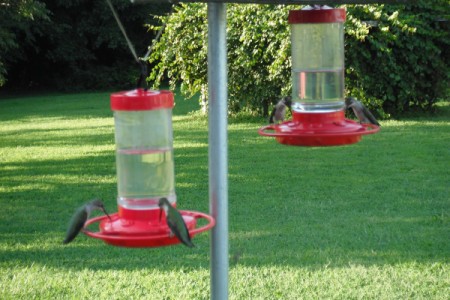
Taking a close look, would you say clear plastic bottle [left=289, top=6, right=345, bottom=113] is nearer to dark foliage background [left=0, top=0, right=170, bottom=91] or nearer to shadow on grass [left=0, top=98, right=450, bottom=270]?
shadow on grass [left=0, top=98, right=450, bottom=270]

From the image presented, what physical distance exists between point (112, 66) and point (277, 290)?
3177 centimetres

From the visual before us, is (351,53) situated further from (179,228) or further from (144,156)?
(179,228)

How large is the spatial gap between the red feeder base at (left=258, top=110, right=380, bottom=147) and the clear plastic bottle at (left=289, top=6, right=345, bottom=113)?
0.05 m

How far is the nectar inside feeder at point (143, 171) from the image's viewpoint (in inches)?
84.5

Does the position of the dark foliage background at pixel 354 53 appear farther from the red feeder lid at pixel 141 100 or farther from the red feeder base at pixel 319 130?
the red feeder lid at pixel 141 100

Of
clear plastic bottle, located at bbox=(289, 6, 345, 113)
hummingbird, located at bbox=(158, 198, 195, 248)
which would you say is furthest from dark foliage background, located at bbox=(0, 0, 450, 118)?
hummingbird, located at bbox=(158, 198, 195, 248)

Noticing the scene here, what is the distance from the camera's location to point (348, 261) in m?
5.93

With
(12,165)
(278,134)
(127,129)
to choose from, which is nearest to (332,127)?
(278,134)

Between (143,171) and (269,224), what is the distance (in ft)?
15.6

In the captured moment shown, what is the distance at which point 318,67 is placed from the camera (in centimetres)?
299

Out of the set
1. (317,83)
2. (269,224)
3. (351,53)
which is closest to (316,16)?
(317,83)

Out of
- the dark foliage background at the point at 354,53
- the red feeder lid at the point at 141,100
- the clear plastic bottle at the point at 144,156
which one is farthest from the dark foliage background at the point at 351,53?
the red feeder lid at the point at 141,100

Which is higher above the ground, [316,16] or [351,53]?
[316,16]

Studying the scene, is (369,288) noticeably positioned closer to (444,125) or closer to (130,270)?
(130,270)
